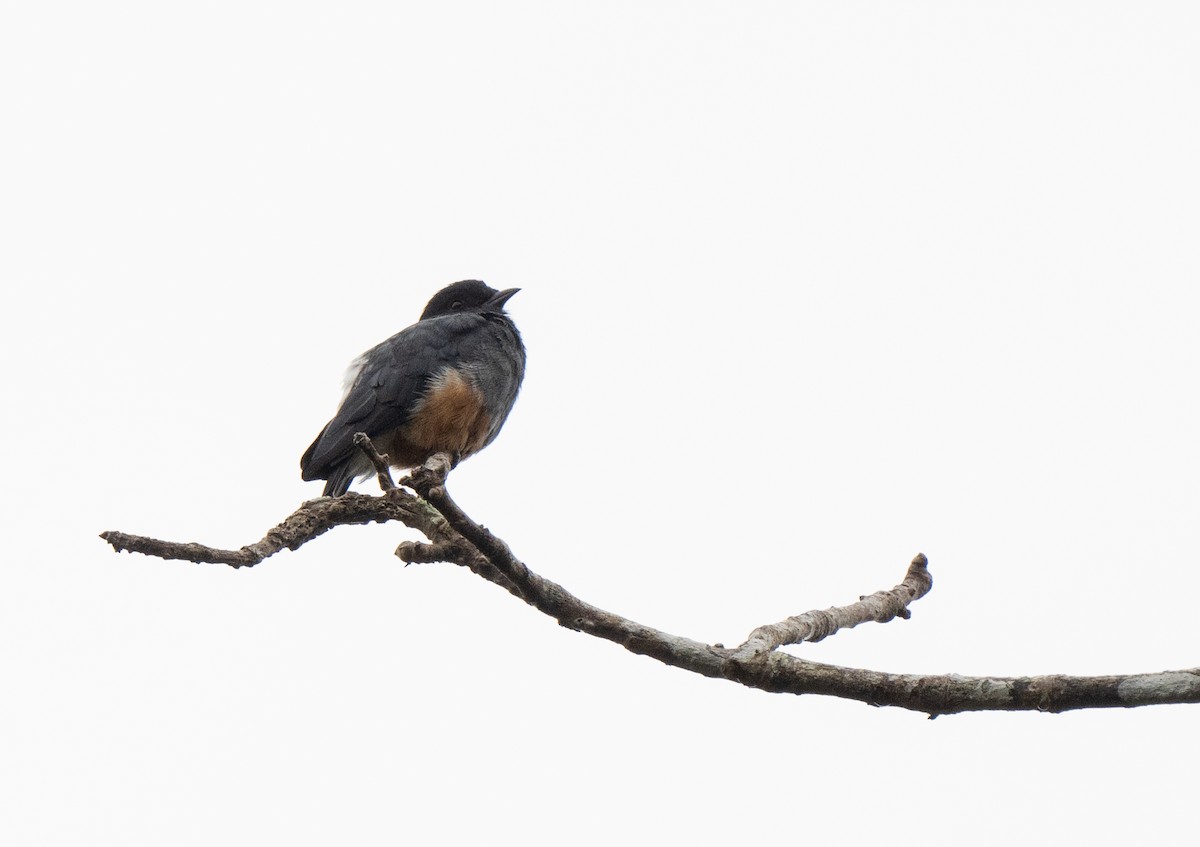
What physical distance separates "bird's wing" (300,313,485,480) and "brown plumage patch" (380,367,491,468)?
0.08 m

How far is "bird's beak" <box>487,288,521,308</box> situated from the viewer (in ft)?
29.0

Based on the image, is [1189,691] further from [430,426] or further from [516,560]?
[430,426]

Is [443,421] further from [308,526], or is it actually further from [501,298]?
[308,526]

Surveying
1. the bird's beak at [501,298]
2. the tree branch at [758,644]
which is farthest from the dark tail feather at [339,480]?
the tree branch at [758,644]

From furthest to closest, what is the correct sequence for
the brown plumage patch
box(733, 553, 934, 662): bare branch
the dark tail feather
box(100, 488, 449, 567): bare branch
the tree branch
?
the brown plumage patch → the dark tail feather → box(733, 553, 934, 662): bare branch → box(100, 488, 449, 567): bare branch → the tree branch

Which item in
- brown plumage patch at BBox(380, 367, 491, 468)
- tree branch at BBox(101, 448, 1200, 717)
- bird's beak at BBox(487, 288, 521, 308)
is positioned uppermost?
bird's beak at BBox(487, 288, 521, 308)

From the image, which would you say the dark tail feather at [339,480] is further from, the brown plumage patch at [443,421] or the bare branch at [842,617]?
the bare branch at [842,617]

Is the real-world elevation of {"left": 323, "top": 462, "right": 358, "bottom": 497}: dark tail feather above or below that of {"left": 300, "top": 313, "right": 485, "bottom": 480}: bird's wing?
below

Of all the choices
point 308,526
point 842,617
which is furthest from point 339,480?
point 842,617

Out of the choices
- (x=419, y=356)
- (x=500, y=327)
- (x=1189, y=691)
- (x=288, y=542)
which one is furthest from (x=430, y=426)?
(x=1189, y=691)

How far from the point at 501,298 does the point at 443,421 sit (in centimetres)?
186

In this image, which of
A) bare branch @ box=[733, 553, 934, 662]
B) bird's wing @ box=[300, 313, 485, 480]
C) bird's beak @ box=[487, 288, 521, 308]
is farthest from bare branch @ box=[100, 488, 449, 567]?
bird's beak @ box=[487, 288, 521, 308]

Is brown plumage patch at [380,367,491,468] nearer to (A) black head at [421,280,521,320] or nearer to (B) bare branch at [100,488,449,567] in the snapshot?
(A) black head at [421,280,521,320]

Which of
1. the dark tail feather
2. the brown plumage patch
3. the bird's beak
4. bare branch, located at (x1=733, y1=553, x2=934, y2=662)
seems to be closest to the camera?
bare branch, located at (x1=733, y1=553, x2=934, y2=662)
